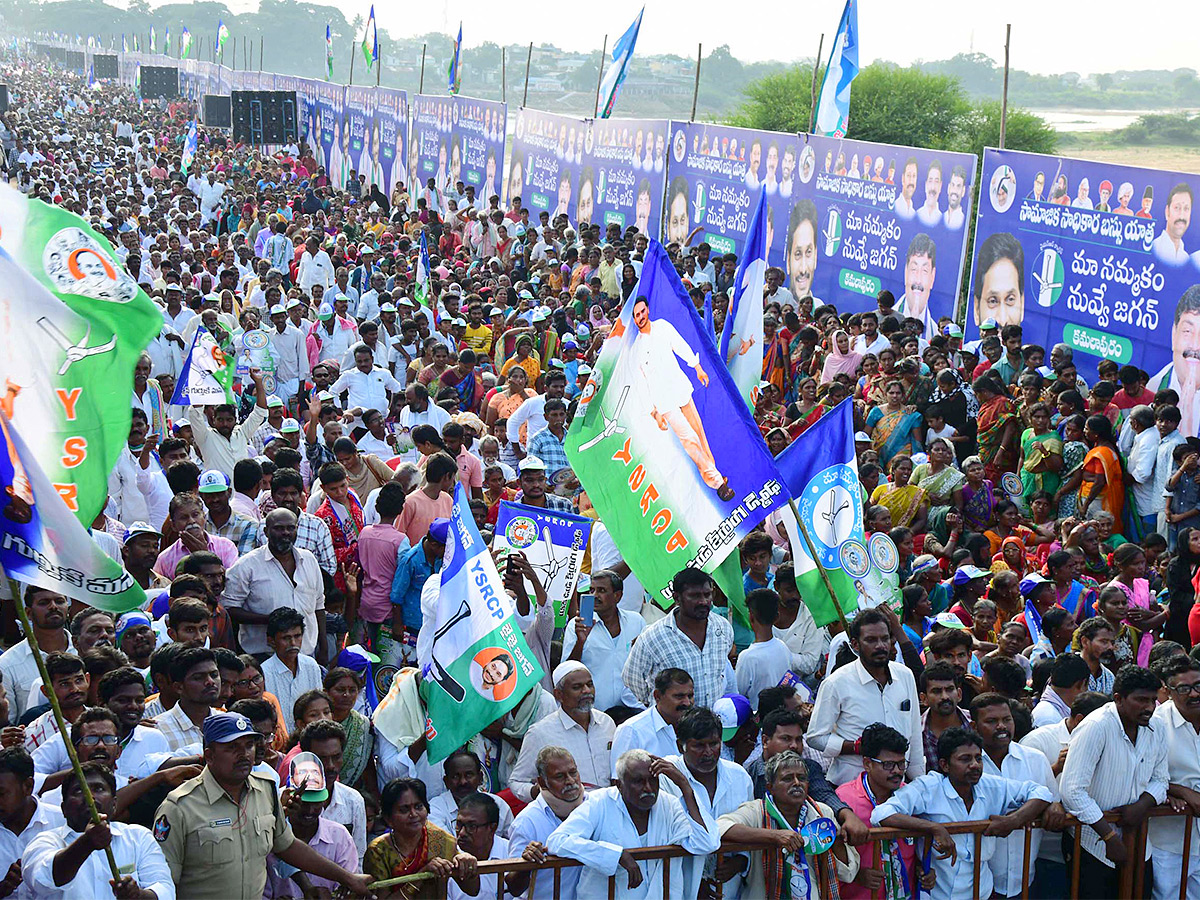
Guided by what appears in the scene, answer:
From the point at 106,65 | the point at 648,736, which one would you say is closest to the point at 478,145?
the point at 648,736

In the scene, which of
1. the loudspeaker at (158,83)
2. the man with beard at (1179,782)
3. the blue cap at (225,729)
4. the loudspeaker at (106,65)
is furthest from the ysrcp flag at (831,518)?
the loudspeaker at (106,65)

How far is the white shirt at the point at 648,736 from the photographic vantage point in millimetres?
5531

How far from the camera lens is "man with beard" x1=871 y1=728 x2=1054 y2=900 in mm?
5254

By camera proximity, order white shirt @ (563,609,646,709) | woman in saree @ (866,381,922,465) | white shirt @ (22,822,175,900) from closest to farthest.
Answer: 1. white shirt @ (22,822,175,900)
2. white shirt @ (563,609,646,709)
3. woman in saree @ (866,381,922,465)

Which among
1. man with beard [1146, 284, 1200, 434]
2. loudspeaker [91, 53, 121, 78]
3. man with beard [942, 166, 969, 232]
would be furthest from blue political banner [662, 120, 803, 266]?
loudspeaker [91, 53, 121, 78]

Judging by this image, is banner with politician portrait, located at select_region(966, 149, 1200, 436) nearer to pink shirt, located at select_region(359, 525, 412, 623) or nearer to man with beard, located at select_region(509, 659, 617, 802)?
pink shirt, located at select_region(359, 525, 412, 623)

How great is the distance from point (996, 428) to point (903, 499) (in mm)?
1706

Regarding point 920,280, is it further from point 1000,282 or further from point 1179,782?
point 1179,782

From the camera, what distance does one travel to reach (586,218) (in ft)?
76.0

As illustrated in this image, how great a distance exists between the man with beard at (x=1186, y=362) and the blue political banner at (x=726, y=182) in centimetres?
680

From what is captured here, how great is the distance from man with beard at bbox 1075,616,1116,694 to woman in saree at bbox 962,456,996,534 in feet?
8.83

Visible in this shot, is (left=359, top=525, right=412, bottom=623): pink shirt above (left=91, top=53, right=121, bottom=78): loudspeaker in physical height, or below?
below

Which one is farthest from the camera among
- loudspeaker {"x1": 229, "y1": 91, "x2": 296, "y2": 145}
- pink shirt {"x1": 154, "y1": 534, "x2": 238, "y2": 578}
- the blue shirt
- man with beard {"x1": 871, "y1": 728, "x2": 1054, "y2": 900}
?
loudspeaker {"x1": 229, "y1": 91, "x2": 296, "y2": 145}

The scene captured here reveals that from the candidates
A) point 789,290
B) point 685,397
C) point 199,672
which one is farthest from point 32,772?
point 789,290
